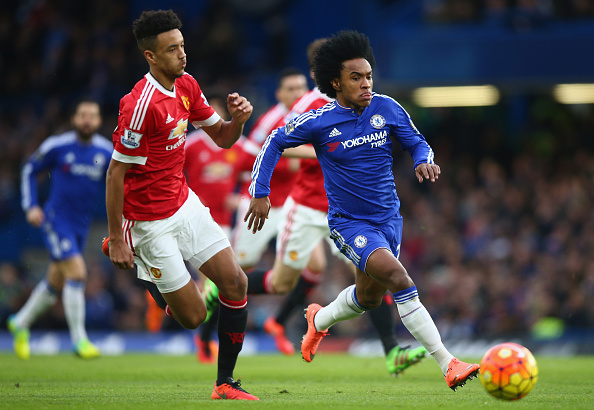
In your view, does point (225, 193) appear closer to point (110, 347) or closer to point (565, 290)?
point (110, 347)

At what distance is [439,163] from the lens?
17656 millimetres

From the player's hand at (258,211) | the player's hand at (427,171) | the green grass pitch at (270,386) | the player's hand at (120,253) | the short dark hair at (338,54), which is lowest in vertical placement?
the green grass pitch at (270,386)

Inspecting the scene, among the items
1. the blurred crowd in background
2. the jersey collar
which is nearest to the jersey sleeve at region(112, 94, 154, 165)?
the jersey collar

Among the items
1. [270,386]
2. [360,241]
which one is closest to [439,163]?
[270,386]

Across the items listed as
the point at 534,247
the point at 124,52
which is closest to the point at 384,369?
the point at 534,247

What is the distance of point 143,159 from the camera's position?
5.82m

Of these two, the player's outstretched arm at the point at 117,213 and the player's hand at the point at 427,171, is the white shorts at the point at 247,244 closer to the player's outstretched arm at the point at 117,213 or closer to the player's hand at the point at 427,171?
the player's outstretched arm at the point at 117,213

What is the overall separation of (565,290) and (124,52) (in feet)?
35.6

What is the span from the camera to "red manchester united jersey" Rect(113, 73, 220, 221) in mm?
5711

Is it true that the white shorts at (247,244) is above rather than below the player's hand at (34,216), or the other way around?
below

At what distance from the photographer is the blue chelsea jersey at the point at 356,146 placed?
20.4 feet

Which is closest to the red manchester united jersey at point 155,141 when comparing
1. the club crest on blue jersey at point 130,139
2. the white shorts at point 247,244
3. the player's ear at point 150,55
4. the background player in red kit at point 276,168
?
the club crest on blue jersey at point 130,139

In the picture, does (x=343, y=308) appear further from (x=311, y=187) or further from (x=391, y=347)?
(x=311, y=187)

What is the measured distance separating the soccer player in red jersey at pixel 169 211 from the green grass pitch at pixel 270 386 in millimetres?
568
